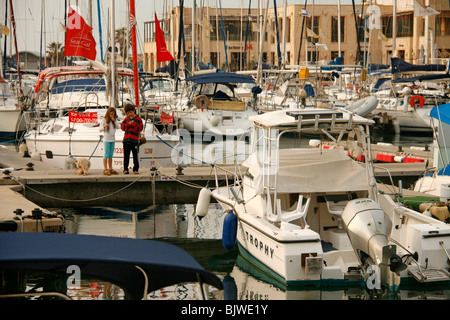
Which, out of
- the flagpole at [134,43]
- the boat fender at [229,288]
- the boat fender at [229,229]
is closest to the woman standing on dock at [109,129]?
the flagpole at [134,43]

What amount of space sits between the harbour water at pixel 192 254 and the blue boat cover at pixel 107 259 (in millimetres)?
631

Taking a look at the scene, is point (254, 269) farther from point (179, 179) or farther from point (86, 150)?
point (86, 150)

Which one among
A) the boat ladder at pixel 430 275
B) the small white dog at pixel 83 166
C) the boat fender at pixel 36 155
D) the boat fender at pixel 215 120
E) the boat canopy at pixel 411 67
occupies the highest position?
the boat canopy at pixel 411 67

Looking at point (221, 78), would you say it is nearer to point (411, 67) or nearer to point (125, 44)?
→ point (411, 67)

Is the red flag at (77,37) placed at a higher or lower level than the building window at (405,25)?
lower

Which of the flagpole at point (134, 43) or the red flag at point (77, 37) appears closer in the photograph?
the flagpole at point (134, 43)

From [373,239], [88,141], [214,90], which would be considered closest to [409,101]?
[214,90]

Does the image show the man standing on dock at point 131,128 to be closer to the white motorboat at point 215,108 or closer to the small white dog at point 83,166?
the small white dog at point 83,166

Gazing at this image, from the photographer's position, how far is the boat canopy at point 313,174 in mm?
11989

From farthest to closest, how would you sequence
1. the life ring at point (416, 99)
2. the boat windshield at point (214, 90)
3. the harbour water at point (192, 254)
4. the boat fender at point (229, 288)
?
the life ring at point (416, 99)
the boat windshield at point (214, 90)
the boat fender at point (229, 288)
the harbour water at point (192, 254)

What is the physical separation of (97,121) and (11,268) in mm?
14486

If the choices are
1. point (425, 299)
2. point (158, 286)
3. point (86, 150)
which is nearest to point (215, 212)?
point (86, 150)

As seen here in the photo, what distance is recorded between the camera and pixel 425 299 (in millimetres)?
10648
